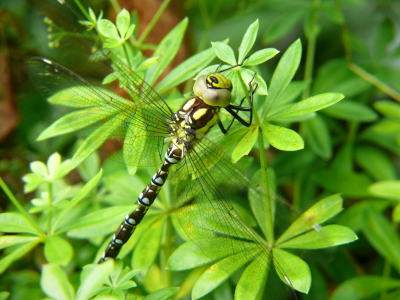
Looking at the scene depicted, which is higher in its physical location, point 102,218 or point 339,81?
point 339,81

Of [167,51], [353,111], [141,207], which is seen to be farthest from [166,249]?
[353,111]

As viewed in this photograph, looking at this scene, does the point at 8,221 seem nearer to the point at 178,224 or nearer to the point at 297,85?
the point at 178,224

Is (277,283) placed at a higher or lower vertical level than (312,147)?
lower

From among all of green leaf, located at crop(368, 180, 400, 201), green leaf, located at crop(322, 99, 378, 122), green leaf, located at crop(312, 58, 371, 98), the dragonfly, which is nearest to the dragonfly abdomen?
the dragonfly

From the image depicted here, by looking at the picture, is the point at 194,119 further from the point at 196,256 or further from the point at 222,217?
the point at 196,256

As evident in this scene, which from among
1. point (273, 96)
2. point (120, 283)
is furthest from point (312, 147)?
point (120, 283)

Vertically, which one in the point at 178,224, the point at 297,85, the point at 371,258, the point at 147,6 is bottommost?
the point at 371,258
